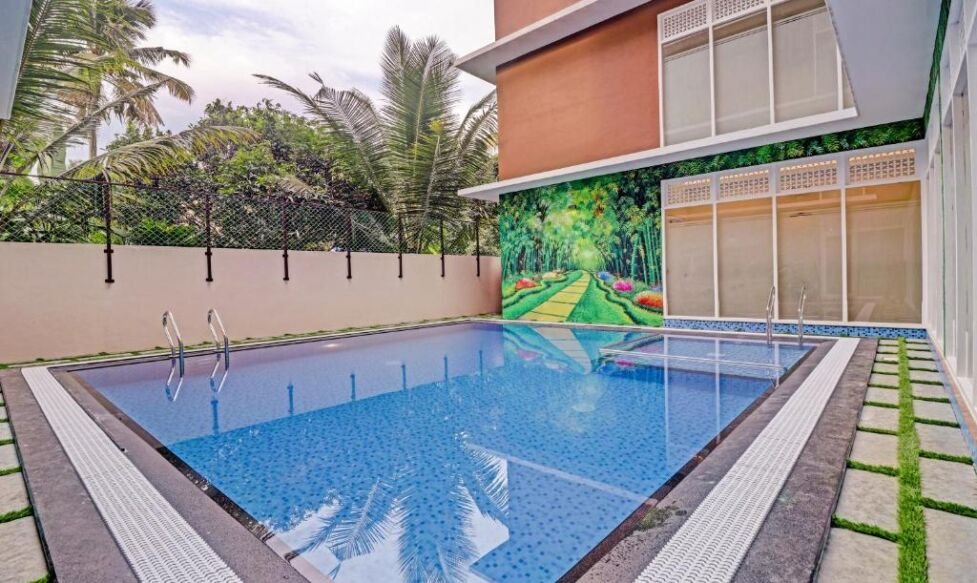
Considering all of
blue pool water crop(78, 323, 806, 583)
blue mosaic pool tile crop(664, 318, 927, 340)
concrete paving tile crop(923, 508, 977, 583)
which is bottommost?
blue pool water crop(78, 323, 806, 583)

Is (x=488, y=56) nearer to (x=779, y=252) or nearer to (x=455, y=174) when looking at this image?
(x=455, y=174)

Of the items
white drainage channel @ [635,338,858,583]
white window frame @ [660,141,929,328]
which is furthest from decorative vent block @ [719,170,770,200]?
white drainage channel @ [635,338,858,583]

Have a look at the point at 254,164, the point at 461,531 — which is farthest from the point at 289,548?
the point at 254,164

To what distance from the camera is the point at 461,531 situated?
2.57m

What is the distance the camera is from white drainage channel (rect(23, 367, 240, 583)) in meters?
1.95

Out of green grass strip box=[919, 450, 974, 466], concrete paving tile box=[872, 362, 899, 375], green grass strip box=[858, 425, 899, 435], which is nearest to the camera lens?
green grass strip box=[919, 450, 974, 466]

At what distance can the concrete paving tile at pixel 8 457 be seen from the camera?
122 inches

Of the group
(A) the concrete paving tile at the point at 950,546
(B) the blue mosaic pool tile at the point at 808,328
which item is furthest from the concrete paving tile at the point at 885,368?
(A) the concrete paving tile at the point at 950,546

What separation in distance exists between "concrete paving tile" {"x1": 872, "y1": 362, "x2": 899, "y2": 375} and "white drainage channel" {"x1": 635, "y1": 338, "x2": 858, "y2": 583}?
1951 mm

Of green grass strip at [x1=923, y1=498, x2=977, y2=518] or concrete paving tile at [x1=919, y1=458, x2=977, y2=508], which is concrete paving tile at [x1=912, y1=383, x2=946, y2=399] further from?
green grass strip at [x1=923, y1=498, x2=977, y2=518]

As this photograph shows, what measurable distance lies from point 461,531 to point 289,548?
823 millimetres

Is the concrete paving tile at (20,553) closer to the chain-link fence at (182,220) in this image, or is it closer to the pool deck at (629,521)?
the pool deck at (629,521)

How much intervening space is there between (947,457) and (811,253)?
22.2 feet

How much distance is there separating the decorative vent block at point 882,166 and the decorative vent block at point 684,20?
3.69 meters
